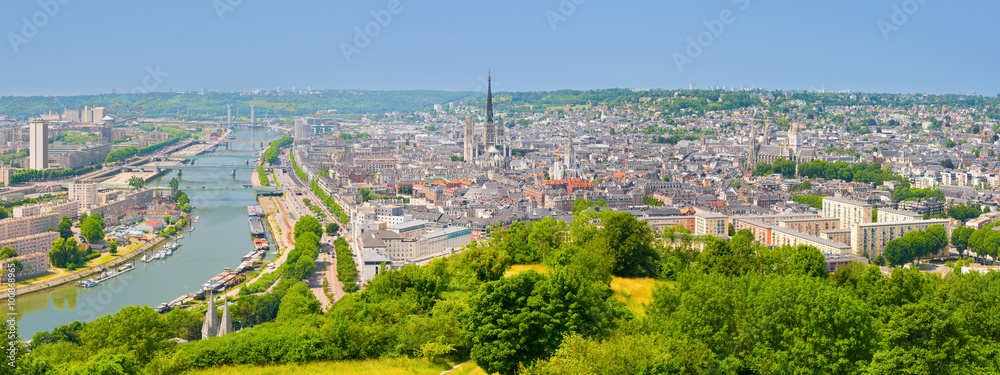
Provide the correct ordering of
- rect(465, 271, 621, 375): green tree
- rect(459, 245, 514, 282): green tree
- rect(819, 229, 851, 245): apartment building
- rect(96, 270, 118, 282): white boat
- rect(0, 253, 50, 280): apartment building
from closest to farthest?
rect(465, 271, 621, 375): green tree < rect(459, 245, 514, 282): green tree < rect(0, 253, 50, 280): apartment building < rect(96, 270, 118, 282): white boat < rect(819, 229, 851, 245): apartment building

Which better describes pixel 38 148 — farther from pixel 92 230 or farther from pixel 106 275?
pixel 106 275

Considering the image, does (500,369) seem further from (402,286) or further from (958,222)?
(958,222)

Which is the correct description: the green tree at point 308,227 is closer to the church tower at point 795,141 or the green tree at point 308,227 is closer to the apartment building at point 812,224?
the apartment building at point 812,224

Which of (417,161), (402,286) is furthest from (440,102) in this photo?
(402,286)

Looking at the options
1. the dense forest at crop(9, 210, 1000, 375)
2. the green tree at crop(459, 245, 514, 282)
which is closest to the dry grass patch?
the dense forest at crop(9, 210, 1000, 375)

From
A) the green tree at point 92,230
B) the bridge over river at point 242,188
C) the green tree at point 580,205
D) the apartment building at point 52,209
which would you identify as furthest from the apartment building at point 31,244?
the green tree at point 580,205

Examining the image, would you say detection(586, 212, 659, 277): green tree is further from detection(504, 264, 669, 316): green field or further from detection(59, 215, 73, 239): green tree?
detection(59, 215, 73, 239): green tree
